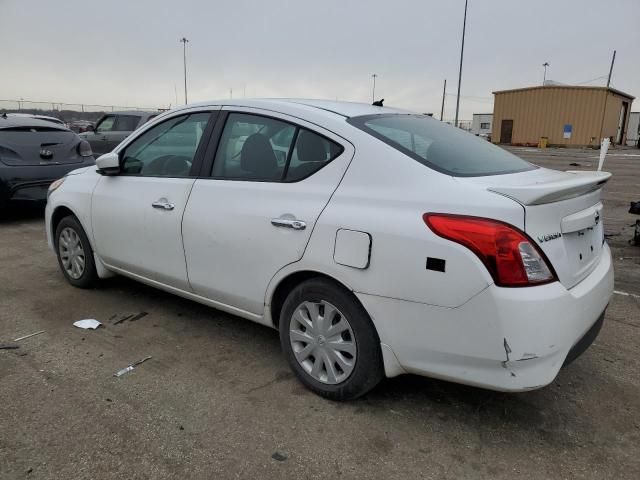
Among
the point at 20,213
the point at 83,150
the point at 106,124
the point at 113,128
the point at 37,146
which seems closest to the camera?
the point at 37,146

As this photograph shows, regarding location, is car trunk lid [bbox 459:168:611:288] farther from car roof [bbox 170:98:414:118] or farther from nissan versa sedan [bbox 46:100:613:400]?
car roof [bbox 170:98:414:118]

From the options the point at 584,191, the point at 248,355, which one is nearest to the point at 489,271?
the point at 584,191

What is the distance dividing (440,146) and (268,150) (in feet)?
3.25

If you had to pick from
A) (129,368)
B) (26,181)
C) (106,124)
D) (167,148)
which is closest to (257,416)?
(129,368)

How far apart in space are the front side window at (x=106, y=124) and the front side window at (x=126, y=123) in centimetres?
23

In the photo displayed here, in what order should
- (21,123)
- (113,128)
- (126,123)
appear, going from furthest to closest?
(113,128) → (126,123) → (21,123)

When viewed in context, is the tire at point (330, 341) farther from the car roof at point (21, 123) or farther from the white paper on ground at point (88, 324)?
the car roof at point (21, 123)

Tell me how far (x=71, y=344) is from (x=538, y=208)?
299cm

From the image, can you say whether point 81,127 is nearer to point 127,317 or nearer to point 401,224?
point 127,317

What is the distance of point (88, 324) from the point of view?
381 cm

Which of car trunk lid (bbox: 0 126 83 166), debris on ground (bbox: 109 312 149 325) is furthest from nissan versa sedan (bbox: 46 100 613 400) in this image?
car trunk lid (bbox: 0 126 83 166)

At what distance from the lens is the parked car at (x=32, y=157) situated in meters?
7.16

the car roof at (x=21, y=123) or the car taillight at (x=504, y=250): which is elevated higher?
the car roof at (x=21, y=123)

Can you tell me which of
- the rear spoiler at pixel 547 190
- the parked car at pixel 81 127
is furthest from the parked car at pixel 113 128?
the rear spoiler at pixel 547 190
